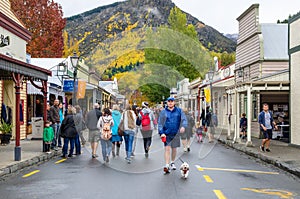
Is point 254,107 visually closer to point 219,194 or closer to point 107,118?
point 107,118

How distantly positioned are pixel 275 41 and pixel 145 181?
19528 mm

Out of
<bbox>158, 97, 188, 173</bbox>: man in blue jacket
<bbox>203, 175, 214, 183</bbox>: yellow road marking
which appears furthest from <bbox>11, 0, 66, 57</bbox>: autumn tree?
<bbox>203, 175, 214, 183</bbox>: yellow road marking

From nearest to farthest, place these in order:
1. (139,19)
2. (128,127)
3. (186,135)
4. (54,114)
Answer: (128,127) < (54,114) < (186,135) < (139,19)

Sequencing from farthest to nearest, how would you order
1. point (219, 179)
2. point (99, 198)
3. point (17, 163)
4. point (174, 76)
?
point (174, 76)
point (17, 163)
point (219, 179)
point (99, 198)

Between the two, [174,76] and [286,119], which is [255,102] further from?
[174,76]

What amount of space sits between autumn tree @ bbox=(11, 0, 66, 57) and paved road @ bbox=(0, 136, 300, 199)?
41.2 metres

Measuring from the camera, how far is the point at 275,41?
2727 cm

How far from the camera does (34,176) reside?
11.1m

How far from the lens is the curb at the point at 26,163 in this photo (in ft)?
37.4

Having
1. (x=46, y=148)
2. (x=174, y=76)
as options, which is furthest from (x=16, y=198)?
(x=174, y=76)

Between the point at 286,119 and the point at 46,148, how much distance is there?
601 inches

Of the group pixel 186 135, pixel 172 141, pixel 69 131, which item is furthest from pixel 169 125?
pixel 186 135

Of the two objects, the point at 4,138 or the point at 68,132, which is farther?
the point at 4,138

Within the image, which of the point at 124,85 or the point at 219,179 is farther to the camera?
the point at 124,85
